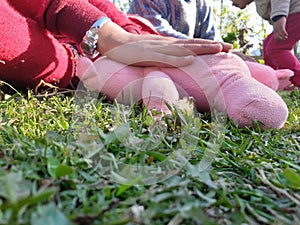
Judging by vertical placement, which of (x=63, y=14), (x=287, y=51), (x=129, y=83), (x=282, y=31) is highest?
Result: (x=63, y=14)

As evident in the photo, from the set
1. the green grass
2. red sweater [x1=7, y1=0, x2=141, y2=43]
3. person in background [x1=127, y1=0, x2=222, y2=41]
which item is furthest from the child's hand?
the green grass

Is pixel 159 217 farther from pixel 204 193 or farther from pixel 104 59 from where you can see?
pixel 104 59

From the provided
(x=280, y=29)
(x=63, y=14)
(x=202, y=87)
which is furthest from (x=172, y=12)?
(x=280, y=29)

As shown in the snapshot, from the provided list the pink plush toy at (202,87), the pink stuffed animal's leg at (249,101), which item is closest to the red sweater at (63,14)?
the pink plush toy at (202,87)

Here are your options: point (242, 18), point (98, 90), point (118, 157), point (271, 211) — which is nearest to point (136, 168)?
point (118, 157)

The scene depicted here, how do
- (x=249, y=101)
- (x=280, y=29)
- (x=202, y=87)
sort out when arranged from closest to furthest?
(x=249, y=101) → (x=202, y=87) → (x=280, y=29)

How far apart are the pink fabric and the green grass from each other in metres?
2.14

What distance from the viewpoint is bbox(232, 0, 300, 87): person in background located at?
2555 millimetres

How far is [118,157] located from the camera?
0.51 m

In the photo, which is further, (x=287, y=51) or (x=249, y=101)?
(x=287, y=51)

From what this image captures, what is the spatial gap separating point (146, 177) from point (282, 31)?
2408mm

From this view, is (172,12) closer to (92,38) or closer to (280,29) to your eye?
(92,38)

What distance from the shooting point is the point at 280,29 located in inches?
101

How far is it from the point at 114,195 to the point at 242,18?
19.4 feet
